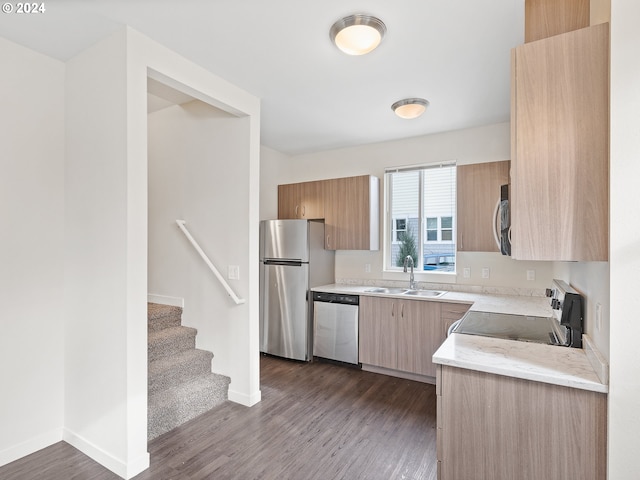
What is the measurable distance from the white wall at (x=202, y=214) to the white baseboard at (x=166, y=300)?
0.14 feet

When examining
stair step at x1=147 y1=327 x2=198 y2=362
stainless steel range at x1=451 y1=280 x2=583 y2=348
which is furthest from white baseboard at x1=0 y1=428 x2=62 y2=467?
stainless steel range at x1=451 y1=280 x2=583 y2=348

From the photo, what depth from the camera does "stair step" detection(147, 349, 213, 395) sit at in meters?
2.64

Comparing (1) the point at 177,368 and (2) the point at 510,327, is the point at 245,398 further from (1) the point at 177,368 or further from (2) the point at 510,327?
(2) the point at 510,327

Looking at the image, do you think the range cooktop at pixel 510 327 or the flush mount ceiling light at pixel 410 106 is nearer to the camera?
the range cooktop at pixel 510 327

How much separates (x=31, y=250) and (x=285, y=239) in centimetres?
231

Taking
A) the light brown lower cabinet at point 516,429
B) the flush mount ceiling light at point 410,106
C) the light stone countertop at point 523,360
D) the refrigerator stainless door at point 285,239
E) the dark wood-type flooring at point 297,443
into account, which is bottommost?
the dark wood-type flooring at point 297,443

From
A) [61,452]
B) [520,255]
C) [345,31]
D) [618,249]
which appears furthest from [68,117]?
[618,249]

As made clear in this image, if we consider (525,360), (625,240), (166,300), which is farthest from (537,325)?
(166,300)

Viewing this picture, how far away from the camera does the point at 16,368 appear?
221cm

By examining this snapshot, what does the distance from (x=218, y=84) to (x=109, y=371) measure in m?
2.14

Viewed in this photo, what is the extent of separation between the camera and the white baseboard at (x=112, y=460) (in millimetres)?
1994

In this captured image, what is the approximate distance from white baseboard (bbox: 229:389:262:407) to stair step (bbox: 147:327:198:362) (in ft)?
1.94

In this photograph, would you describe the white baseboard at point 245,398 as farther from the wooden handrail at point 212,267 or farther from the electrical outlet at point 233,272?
the electrical outlet at point 233,272

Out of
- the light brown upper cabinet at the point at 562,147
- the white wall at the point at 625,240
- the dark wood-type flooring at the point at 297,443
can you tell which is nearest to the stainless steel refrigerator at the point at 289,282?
the dark wood-type flooring at the point at 297,443
